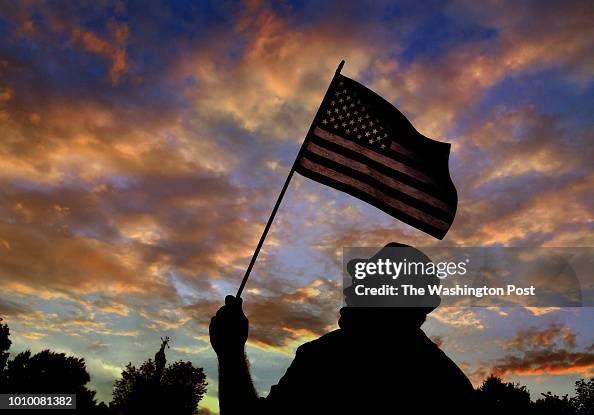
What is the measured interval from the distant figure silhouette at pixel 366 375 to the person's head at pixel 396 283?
0.05ft

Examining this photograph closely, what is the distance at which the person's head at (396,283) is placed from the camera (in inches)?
115

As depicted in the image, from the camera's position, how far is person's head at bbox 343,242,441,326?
2.92m

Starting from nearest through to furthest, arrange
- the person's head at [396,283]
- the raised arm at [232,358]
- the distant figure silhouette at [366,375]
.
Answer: the distant figure silhouette at [366,375]
the raised arm at [232,358]
the person's head at [396,283]

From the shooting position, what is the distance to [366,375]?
2.59 m

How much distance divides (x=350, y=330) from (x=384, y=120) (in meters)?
3.74

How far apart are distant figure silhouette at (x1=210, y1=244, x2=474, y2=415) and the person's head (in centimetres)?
2

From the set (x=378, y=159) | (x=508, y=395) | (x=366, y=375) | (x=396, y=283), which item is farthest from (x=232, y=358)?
(x=508, y=395)

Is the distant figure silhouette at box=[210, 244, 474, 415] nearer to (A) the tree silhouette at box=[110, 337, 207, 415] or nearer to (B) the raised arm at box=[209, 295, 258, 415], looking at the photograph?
(B) the raised arm at box=[209, 295, 258, 415]

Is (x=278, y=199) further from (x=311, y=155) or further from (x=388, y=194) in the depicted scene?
(x=388, y=194)

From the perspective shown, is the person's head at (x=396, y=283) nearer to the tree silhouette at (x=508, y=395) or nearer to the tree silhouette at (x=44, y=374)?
the tree silhouette at (x=508, y=395)

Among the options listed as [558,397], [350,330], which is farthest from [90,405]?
[350,330]

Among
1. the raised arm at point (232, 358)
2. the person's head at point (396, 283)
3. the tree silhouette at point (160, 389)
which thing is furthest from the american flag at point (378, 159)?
the tree silhouette at point (160, 389)

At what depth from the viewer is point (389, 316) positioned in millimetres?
2859

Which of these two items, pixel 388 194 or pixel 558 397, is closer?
pixel 388 194
